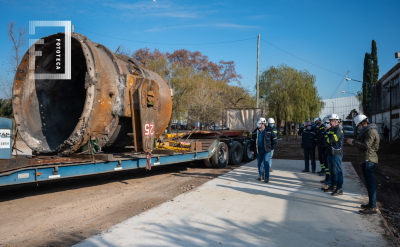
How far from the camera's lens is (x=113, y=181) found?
338 inches

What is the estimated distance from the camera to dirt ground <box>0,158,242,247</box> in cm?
452

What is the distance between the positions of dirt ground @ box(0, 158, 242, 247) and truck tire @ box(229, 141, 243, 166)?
2399 mm

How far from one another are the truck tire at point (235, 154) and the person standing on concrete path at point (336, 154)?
5.50 meters

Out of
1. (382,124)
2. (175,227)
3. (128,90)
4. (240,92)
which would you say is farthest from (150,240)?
(382,124)

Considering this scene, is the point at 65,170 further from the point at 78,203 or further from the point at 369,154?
the point at 369,154

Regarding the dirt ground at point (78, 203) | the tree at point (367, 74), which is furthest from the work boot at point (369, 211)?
the tree at point (367, 74)

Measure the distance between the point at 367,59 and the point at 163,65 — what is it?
34.7m

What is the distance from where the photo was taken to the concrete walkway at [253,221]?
13.5 ft

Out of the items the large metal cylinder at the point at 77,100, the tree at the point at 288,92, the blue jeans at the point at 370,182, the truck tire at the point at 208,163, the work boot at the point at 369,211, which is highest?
the tree at the point at 288,92

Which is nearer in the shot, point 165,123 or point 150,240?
point 150,240

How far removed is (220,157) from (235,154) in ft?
4.48

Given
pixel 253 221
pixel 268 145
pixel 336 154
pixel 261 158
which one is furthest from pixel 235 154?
pixel 253 221

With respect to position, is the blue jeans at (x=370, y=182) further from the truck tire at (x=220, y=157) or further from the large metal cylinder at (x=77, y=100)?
the truck tire at (x=220, y=157)

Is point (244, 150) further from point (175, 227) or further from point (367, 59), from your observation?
point (367, 59)
